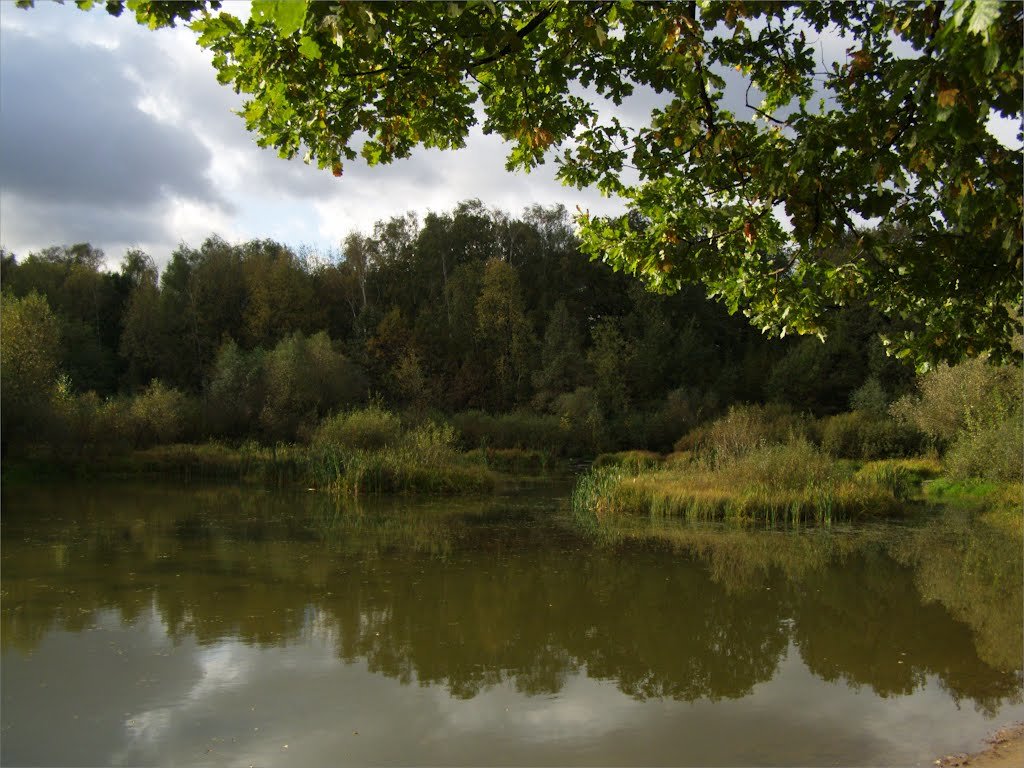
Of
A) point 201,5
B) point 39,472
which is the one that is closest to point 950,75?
point 201,5

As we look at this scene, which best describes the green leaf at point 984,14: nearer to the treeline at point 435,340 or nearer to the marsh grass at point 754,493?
the marsh grass at point 754,493

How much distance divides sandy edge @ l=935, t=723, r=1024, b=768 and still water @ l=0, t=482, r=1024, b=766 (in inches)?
6.1

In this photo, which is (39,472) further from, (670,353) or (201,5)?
(670,353)

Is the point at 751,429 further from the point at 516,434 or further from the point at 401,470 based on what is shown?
the point at 401,470

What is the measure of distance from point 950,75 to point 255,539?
11547 millimetres

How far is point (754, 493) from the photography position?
1597cm

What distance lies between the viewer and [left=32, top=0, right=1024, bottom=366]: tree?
4.61 meters

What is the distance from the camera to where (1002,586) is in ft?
33.0

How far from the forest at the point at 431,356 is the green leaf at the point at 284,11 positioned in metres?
21.3

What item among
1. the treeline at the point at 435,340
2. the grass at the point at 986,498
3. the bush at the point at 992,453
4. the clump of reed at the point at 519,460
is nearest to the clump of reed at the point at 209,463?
the treeline at the point at 435,340

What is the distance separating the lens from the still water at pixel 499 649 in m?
5.23

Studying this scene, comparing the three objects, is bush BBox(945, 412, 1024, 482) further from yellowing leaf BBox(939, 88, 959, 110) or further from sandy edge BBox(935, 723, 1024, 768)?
yellowing leaf BBox(939, 88, 959, 110)

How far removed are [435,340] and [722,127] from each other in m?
40.5

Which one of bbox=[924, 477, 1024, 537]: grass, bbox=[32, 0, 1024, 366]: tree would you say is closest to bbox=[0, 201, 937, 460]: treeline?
bbox=[924, 477, 1024, 537]: grass
